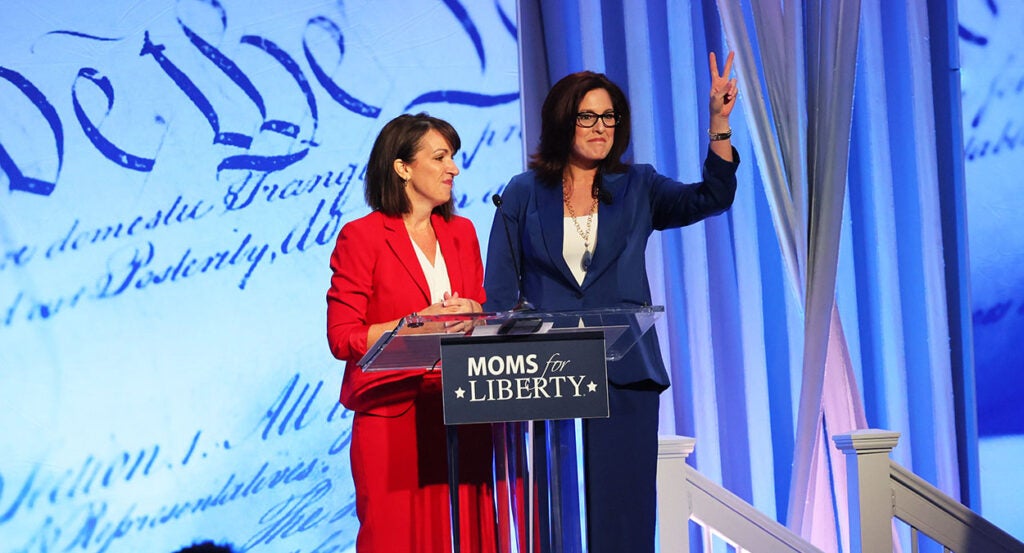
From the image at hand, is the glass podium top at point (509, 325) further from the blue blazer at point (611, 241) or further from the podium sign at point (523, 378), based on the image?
the blue blazer at point (611, 241)

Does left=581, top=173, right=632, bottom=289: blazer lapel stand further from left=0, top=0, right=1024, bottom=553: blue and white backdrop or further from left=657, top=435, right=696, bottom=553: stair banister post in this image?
left=0, top=0, right=1024, bottom=553: blue and white backdrop

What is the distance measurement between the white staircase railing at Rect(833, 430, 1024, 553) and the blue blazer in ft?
3.09

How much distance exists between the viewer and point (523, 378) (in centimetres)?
164

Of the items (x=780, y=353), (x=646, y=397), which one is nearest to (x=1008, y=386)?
(x=780, y=353)

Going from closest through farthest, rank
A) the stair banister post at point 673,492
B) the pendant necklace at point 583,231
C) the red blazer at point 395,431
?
1. the red blazer at point 395,431
2. the pendant necklace at point 583,231
3. the stair banister post at point 673,492

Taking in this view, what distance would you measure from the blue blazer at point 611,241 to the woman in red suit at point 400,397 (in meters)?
0.14

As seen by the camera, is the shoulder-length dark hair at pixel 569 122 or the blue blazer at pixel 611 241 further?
the shoulder-length dark hair at pixel 569 122

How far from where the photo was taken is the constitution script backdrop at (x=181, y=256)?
350 centimetres

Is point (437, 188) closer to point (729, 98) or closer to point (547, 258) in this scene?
point (547, 258)

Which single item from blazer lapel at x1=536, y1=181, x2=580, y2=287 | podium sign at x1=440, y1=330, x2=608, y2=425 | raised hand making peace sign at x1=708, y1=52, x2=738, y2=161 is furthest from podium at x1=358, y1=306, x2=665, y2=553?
raised hand making peace sign at x1=708, y1=52, x2=738, y2=161

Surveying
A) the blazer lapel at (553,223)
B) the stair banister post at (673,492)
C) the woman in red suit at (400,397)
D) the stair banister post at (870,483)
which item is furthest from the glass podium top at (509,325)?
the stair banister post at (870,483)

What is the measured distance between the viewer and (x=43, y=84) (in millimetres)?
3617

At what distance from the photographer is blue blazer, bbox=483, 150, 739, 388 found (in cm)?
222

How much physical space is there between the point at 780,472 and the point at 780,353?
42 centimetres
